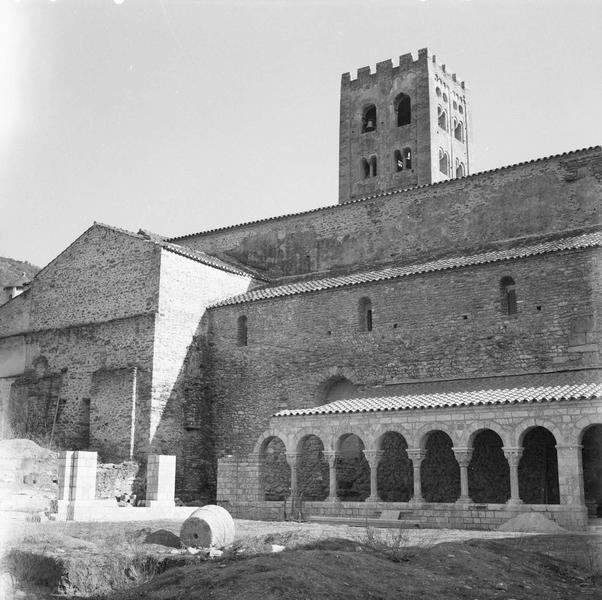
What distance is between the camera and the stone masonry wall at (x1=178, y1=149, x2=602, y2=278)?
24.0 metres

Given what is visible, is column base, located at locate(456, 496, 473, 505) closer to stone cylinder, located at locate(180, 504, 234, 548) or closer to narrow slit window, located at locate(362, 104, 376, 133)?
stone cylinder, located at locate(180, 504, 234, 548)

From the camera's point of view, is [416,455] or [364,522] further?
[416,455]

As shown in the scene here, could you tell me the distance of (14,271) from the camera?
43750 mm

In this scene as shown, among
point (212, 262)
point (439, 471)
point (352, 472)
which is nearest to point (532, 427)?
point (439, 471)

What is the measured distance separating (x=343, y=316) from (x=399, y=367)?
2.57 meters

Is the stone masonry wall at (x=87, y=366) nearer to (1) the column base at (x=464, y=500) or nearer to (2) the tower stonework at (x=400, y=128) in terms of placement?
(1) the column base at (x=464, y=500)

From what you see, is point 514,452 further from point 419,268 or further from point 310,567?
point 310,567

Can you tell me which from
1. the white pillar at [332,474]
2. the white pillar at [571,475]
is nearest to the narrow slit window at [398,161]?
the white pillar at [332,474]

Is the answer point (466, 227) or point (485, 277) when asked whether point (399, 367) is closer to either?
point (485, 277)

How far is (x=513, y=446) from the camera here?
16.9 metres

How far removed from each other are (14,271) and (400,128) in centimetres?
2267

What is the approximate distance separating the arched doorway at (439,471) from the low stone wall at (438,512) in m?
2.23

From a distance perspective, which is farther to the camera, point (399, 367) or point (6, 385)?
point (6, 385)

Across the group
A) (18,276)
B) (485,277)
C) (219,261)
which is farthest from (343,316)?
(18,276)
